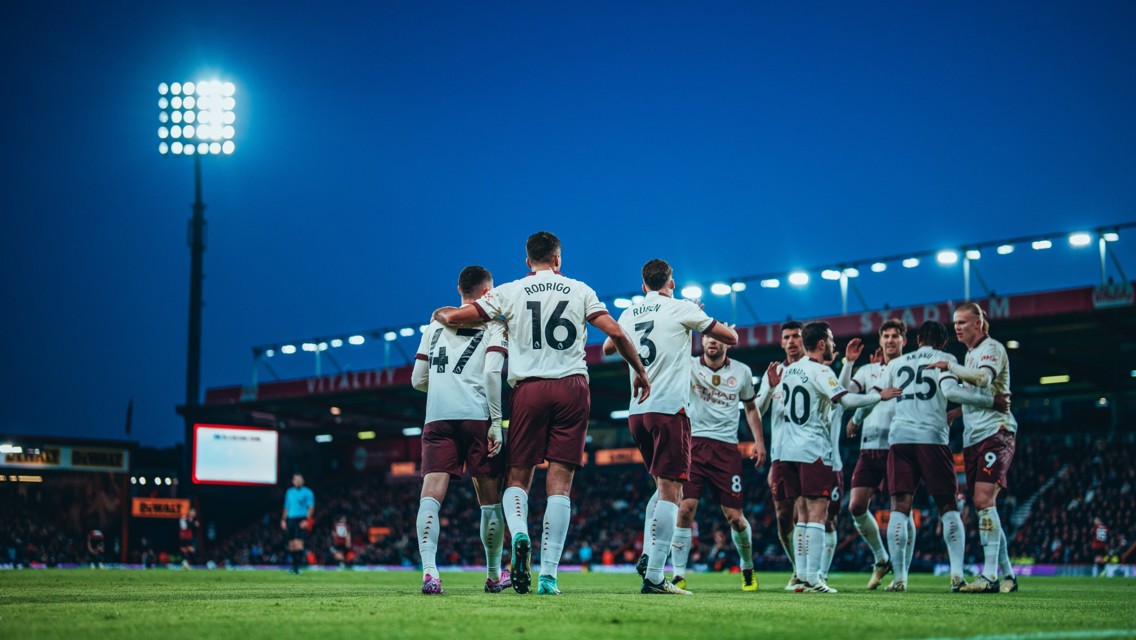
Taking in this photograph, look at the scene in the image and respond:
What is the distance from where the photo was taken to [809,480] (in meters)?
9.88

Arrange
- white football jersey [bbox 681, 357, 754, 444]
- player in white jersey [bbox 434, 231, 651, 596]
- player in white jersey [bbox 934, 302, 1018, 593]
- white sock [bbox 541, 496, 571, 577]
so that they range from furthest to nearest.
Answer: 1. white football jersey [bbox 681, 357, 754, 444]
2. player in white jersey [bbox 934, 302, 1018, 593]
3. player in white jersey [bbox 434, 231, 651, 596]
4. white sock [bbox 541, 496, 571, 577]

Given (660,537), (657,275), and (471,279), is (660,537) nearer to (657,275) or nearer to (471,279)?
(657,275)

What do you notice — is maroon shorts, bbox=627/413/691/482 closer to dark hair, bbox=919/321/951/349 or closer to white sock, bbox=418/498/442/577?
white sock, bbox=418/498/442/577

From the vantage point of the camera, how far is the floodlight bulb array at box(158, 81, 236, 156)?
35.9 metres

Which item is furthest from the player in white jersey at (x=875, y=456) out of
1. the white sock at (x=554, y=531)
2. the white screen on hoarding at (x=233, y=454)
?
the white screen on hoarding at (x=233, y=454)

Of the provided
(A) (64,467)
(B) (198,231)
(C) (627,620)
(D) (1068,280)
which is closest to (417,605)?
(C) (627,620)

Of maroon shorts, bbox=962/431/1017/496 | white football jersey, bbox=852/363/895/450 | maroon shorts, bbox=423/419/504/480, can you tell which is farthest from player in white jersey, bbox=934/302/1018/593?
maroon shorts, bbox=423/419/504/480

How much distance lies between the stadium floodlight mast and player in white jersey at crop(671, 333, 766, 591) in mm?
27509

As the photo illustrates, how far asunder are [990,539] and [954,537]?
345 millimetres

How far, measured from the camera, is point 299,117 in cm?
8750

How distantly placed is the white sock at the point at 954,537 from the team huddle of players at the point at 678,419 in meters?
0.02

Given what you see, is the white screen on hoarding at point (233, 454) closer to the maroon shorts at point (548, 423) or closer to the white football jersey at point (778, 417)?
the white football jersey at point (778, 417)

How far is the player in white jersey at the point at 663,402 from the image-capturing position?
8.05 meters

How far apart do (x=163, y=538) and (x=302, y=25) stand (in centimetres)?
5176
